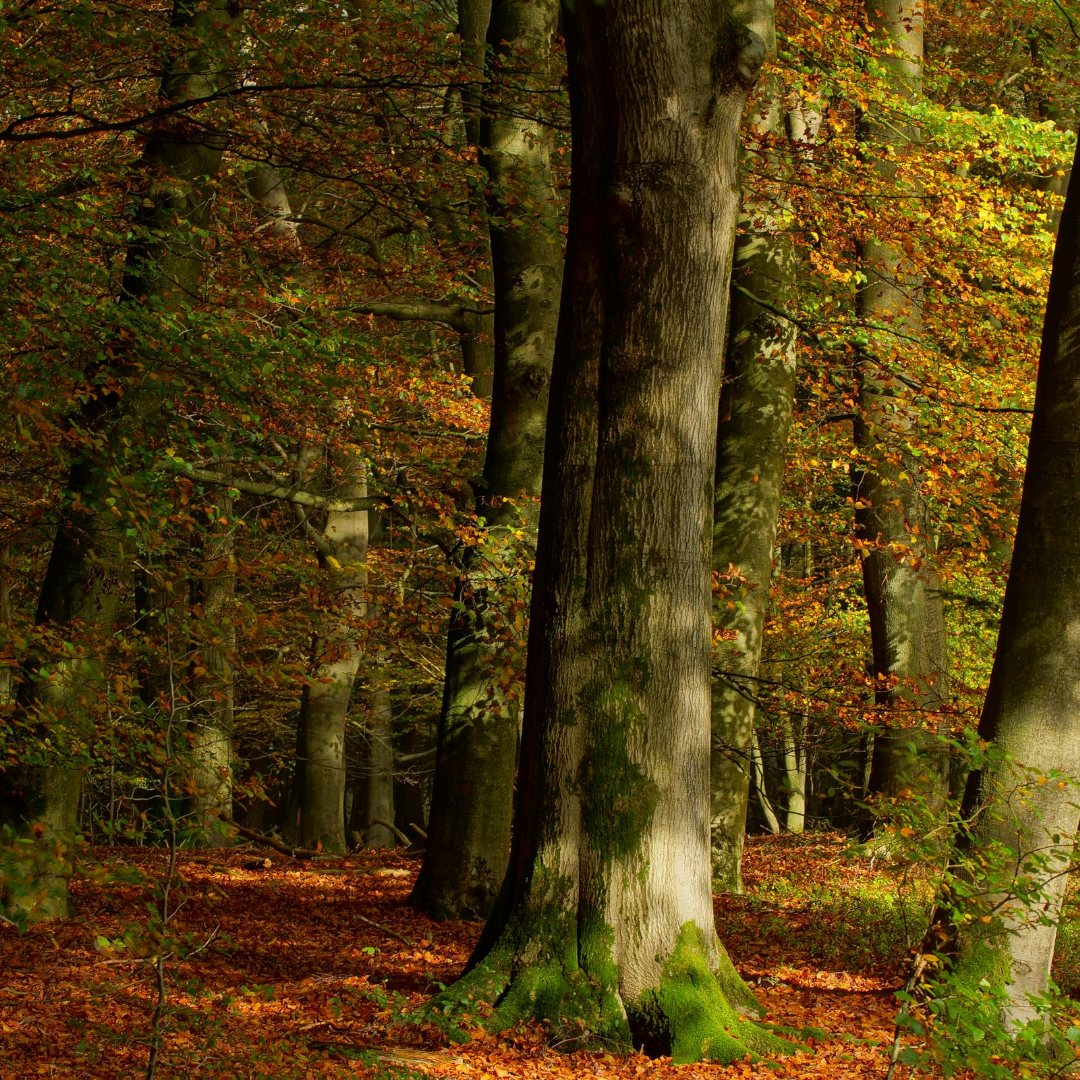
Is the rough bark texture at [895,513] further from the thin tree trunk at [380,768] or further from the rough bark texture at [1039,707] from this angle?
the thin tree trunk at [380,768]

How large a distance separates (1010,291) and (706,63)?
33.1ft

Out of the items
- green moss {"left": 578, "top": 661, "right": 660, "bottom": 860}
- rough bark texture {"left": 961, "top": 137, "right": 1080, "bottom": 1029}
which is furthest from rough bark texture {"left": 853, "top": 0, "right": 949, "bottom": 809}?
green moss {"left": 578, "top": 661, "right": 660, "bottom": 860}

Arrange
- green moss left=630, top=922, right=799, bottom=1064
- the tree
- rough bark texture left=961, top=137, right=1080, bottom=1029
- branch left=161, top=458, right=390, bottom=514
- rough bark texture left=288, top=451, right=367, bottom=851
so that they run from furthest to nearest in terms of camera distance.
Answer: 1. rough bark texture left=288, top=451, right=367, bottom=851
2. branch left=161, top=458, right=390, bottom=514
3. the tree
4. rough bark texture left=961, top=137, right=1080, bottom=1029
5. green moss left=630, top=922, right=799, bottom=1064

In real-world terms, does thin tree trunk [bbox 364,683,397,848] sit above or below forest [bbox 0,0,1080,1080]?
below

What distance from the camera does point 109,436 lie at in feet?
25.3

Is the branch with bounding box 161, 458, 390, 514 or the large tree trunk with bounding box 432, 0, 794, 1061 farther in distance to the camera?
the branch with bounding box 161, 458, 390, 514

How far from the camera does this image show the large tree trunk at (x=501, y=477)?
8.37m

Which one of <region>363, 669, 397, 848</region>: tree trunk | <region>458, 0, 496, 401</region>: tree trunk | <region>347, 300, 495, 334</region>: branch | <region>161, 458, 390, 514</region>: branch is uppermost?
<region>458, 0, 496, 401</region>: tree trunk

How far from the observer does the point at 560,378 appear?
5.30 metres

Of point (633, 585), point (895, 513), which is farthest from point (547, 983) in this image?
point (895, 513)

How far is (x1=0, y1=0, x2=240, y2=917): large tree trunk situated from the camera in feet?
23.4

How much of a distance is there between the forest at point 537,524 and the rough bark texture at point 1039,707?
0.02m

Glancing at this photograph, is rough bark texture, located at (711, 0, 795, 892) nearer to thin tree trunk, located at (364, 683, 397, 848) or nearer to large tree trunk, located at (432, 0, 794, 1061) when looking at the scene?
large tree trunk, located at (432, 0, 794, 1061)

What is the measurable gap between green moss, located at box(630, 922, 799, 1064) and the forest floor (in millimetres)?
100
